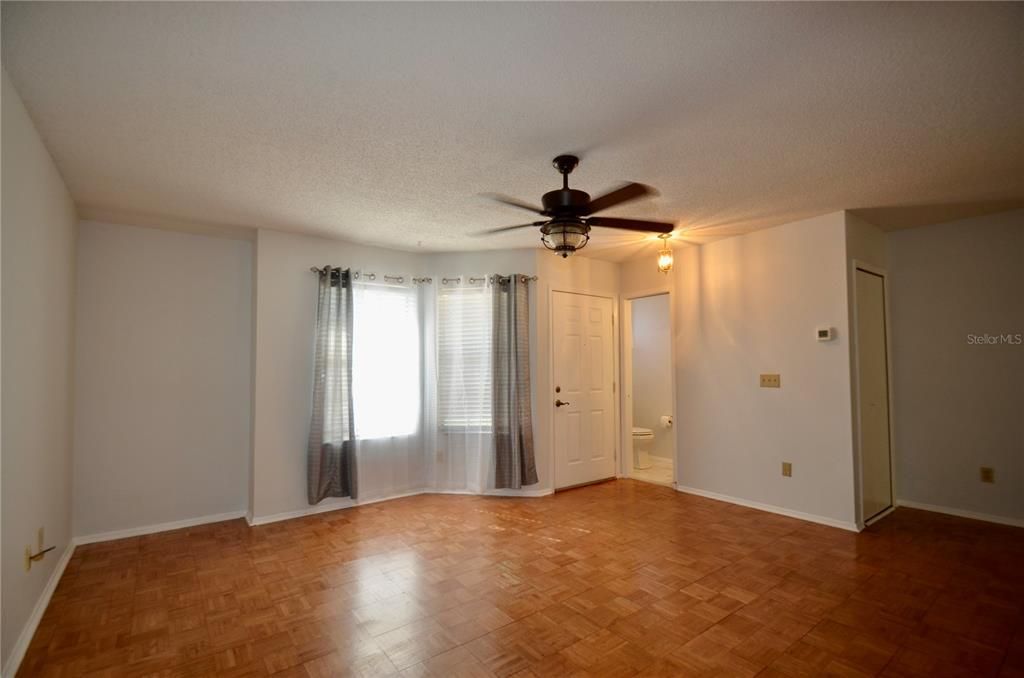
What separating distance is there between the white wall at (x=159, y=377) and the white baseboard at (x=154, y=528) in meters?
0.03

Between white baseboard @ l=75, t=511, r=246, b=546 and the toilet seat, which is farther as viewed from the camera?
the toilet seat

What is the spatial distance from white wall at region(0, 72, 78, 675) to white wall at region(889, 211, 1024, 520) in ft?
19.7

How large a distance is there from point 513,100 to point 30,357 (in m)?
2.65

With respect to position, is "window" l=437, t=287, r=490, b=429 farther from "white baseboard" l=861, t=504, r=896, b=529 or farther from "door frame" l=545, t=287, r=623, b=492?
"white baseboard" l=861, t=504, r=896, b=529

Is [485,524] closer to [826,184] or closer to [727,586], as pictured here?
[727,586]

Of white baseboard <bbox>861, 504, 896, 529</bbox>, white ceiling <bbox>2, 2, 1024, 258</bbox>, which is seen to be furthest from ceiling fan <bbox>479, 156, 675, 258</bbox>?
white baseboard <bbox>861, 504, 896, 529</bbox>

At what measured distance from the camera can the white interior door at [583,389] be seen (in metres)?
4.74

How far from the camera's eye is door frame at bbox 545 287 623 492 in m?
4.63

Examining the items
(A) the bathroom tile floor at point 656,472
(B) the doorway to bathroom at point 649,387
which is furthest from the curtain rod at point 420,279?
(A) the bathroom tile floor at point 656,472

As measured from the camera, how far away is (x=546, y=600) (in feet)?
8.29

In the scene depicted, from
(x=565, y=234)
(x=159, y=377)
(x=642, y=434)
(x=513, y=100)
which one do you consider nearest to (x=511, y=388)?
(x=642, y=434)

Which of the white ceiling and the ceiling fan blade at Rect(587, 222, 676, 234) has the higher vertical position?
the white ceiling

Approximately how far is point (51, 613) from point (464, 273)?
144 inches

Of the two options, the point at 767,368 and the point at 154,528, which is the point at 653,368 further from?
the point at 154,528
